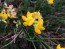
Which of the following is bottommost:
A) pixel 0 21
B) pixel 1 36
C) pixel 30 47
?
pixel 30 47

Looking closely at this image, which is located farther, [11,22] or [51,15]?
[51,15]

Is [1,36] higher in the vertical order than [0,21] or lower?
lower

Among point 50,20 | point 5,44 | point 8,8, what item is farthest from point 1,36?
point 50,20

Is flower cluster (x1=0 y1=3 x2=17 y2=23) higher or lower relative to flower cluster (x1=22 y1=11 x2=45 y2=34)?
higher

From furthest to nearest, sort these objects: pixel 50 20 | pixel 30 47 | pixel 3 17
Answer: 1. pixel 50 20
2. pixel 30 47
3. pixel 3 17

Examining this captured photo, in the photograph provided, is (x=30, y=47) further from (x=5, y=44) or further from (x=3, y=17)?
(x=3, y=17)

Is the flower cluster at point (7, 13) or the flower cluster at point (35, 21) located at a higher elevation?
the flower cluster at point (7, 13)

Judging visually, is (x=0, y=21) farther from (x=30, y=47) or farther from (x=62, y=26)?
(x=62, y=26)

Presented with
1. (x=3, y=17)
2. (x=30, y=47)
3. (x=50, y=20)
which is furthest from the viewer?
(x=50, y=20)

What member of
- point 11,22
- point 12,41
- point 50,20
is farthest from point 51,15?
point 12,41
